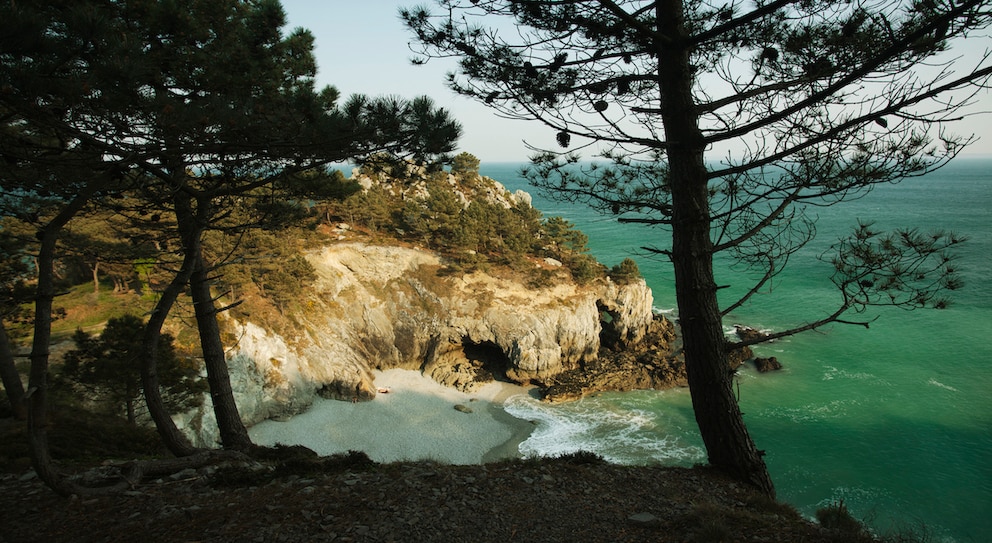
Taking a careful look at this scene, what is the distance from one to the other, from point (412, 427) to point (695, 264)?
19381 mm

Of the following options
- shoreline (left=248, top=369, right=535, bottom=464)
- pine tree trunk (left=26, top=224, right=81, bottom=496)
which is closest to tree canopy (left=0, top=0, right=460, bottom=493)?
pine tree trunk (left=26, top=224, right=81, bottom=496)

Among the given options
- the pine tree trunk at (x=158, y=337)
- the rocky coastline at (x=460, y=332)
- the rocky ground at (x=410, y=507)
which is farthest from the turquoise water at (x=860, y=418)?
the rocky ground at (x=410, y=507)

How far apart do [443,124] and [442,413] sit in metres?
19.7

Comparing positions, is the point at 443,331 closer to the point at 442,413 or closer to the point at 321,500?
the point at 442,413

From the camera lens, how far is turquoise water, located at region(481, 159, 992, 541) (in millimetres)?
16609

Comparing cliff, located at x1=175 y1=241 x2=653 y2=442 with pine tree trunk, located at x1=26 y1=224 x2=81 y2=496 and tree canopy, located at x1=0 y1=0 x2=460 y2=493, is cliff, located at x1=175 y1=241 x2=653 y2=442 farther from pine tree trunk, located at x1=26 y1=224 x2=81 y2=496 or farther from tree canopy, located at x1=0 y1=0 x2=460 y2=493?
pine tree trunk, located at x1=26 y1=224 x2=81 y2=496

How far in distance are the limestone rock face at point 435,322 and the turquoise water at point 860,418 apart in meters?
3.94

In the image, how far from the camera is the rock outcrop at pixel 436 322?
2567 centimetres

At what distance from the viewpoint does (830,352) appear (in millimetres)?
29281

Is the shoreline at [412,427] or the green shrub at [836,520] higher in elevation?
the green shrub at [836,520]

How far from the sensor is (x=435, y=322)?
27.9 m

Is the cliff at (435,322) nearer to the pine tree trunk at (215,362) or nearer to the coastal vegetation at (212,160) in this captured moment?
the coastal vegetation at (212,160)

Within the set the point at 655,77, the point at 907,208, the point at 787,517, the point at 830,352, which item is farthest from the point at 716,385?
the point at 907,208

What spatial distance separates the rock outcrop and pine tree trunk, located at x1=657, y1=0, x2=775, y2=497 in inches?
848
